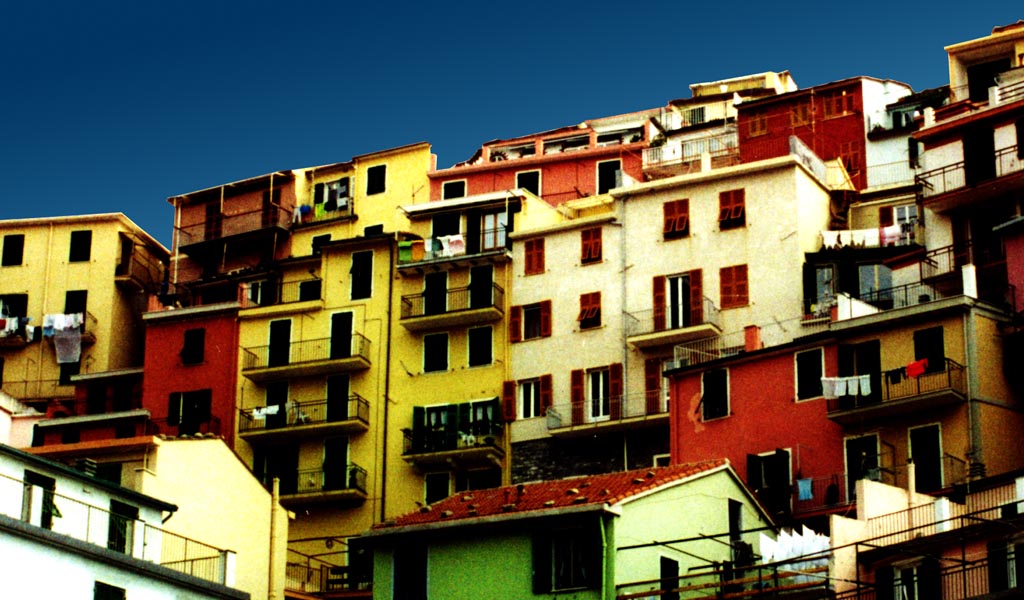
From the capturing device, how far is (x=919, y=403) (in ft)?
197

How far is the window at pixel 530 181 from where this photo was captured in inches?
3494

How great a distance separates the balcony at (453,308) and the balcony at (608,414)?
5.54 m

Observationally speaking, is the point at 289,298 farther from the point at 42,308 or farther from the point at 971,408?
the point at 971,408

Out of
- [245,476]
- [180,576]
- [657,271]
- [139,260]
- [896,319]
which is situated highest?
[139,260]

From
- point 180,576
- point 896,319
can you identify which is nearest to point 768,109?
point 896,319

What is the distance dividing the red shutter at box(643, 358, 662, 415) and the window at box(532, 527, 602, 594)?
19804 millimetres

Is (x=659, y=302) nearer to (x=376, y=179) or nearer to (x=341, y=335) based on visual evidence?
(x=341, y=335)

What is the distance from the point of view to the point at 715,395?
65.6 meters

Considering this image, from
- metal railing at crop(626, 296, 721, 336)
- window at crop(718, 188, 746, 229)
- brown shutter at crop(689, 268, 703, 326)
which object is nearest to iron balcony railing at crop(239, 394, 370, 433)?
metal railing at crop(626, 296, 721, 336)

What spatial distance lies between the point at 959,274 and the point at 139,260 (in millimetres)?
41541

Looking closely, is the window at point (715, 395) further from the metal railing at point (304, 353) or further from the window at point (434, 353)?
the metal railing at point (304, 353)

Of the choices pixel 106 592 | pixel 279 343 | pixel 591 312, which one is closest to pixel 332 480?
pixel 279 343

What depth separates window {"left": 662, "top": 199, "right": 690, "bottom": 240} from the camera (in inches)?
2985

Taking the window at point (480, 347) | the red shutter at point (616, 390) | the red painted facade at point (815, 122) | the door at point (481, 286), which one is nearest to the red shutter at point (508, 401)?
the window at point (480, 347)
